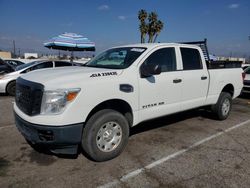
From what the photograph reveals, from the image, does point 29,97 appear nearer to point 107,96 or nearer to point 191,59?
point 107,96

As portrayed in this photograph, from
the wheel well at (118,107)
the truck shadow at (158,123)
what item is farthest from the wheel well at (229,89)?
the wheel well at (118,107)

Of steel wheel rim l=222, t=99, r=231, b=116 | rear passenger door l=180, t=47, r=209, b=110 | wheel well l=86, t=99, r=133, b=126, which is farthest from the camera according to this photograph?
steel wheel rim l=222, t=99, r=231, b=116

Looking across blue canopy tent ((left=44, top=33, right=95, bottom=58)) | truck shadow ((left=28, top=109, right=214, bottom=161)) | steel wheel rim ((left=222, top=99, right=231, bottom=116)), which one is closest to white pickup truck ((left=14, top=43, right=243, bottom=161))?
truck shadow ((left=28, top=109, right=214, bottom=161))

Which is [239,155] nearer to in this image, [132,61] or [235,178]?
[235,178]

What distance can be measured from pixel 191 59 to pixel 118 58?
66.2 inches

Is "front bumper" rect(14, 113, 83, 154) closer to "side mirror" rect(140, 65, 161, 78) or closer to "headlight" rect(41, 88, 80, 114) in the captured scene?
"headlight" rect(41, 88, 80, 114)

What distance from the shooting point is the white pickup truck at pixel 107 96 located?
2990mm

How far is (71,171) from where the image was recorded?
321 cm

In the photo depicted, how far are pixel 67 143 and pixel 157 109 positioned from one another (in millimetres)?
1780

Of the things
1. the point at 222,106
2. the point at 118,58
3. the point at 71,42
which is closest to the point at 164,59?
the point at 118,58

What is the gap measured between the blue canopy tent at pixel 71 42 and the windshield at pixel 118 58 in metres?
8.13

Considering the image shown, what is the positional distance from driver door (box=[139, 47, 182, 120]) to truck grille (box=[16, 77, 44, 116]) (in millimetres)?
1604

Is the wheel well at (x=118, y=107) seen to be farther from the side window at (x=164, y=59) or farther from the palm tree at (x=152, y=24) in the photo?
the palm tree at (x=152, y=24)

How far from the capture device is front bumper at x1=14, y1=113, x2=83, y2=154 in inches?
117
